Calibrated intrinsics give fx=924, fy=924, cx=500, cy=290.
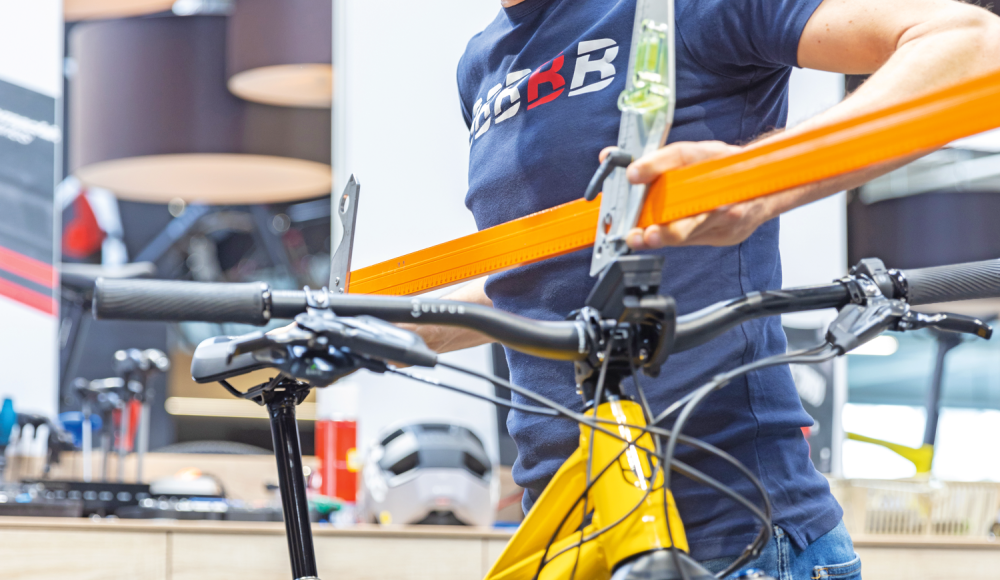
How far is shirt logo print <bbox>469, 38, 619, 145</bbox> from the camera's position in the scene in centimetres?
84

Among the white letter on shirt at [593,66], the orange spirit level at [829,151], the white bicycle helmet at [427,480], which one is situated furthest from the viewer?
the white bicycle helmet at [427,480]

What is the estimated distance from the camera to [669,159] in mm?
573

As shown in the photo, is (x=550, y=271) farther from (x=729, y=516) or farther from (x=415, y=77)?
(x=415, y=77)

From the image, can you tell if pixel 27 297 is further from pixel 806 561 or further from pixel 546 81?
pixel 806 561

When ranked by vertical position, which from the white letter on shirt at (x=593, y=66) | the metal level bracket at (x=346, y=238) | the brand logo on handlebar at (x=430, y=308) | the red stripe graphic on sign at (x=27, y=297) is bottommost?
the brand logo on handlebar at (x=430, y=308)

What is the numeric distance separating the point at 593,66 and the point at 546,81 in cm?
5

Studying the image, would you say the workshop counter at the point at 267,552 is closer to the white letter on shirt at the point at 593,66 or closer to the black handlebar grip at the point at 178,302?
the white letter on shirt at the point at 593,66

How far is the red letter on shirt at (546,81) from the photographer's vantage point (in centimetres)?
86

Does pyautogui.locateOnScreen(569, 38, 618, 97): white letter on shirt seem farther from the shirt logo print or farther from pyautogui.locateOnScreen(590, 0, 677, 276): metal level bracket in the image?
pyautogui.locateOnScreen(590, 0, 677, 276): metal level bracket

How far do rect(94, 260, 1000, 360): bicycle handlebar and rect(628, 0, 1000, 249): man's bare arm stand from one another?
0.18 ft

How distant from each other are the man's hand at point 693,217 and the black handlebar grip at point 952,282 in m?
0.13

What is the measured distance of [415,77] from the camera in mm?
2387

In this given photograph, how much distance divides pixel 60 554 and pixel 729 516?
51.1 inches

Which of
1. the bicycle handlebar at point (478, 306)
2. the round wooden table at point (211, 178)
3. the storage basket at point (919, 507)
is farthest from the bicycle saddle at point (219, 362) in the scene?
the round wooden table at point (211, 178)
